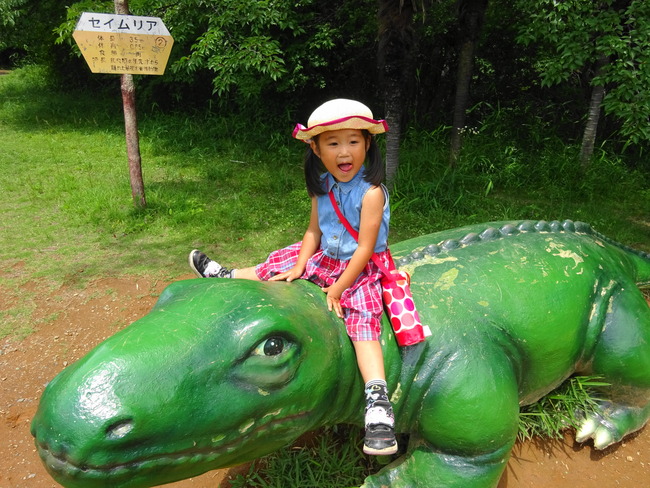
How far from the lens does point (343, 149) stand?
1.93 metres

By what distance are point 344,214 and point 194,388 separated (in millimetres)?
960

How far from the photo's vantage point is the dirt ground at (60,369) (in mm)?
2574

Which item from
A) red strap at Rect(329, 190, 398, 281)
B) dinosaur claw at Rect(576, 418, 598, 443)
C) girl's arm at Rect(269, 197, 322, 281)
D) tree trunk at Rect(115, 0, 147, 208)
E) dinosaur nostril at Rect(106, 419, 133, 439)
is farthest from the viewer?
tree trunk at Rect(115, 0, 147, 208)

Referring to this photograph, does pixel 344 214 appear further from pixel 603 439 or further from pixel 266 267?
pixel 603 439

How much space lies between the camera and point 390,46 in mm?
5363

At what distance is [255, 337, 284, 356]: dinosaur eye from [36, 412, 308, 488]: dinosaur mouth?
0.79 ft

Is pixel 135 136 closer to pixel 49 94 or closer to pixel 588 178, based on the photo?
pixel 588 178

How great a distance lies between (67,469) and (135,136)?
5.15 m

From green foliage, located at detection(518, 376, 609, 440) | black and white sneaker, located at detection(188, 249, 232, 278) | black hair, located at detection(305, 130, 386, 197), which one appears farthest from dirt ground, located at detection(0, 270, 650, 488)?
black hair, located at detection(305, 130, 386, 197)

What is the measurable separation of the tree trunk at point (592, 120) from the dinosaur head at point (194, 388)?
20.5ft

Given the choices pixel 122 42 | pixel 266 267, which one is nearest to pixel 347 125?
pixel 266 267

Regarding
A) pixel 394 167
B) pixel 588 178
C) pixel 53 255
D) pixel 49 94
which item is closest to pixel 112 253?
pixel 53 255

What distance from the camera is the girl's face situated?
75.8 inches

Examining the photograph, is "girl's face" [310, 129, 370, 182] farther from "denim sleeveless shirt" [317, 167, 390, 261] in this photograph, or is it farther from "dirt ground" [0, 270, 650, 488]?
"dirt ground" [0, 270, 650, 488]
